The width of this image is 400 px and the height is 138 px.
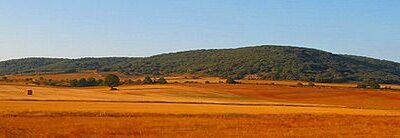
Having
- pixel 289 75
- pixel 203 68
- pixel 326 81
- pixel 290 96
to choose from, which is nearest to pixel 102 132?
pixel 290 96

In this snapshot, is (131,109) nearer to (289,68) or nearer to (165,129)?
(165,129)

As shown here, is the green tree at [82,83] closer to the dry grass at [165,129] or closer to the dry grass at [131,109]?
the dry grass at [131,109]

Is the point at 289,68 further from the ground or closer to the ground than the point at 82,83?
further from the ground

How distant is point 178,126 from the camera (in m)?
31.1

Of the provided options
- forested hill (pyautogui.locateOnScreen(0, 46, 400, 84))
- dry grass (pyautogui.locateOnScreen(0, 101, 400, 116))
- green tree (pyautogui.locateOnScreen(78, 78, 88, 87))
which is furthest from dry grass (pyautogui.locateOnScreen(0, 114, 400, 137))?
forested hill (pyautogui.locateOnScreen(0, 46, 400, 84))

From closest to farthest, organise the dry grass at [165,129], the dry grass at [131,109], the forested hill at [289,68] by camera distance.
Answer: the dry grass at [165,129] < the dry grass at [131,109] < the forested hill at [289,68]

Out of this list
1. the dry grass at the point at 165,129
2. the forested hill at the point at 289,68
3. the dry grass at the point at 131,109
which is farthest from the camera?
the forested hill at the point at 289,68

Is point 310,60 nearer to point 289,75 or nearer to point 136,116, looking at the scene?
point 289,75

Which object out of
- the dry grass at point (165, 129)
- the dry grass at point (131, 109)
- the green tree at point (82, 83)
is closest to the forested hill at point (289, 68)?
the green tree at point (82, 83)

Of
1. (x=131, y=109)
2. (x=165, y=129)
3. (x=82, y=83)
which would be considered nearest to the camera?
(x=165, y=129)

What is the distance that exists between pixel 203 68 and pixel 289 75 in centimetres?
4019

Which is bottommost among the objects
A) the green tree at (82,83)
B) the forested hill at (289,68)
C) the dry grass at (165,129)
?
the dry grass at (165,129)

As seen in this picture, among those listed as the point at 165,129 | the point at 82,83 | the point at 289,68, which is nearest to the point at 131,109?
the point at 165,129

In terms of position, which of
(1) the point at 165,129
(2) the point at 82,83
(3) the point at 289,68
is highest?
(3) the point at 289,68
